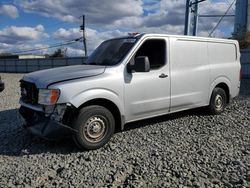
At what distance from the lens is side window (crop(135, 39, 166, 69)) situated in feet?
20.3

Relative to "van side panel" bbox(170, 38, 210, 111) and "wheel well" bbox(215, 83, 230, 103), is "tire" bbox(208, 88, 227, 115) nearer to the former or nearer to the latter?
"wheel well" bbox(215, 83, 230, 103)

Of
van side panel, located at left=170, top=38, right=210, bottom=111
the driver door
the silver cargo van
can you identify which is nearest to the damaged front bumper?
the silver cargo van

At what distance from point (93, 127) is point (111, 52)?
1737 mm

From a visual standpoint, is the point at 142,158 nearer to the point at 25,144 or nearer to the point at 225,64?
the point at 25,144

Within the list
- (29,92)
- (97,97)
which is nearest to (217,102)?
(97,97)

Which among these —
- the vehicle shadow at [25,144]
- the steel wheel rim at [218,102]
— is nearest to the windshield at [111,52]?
the vehicle shadow at [25,144]

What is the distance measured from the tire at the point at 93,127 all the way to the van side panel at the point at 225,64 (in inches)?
128

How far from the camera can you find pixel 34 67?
37594 millimetres

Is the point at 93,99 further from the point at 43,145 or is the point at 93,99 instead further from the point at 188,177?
the point at 188,177

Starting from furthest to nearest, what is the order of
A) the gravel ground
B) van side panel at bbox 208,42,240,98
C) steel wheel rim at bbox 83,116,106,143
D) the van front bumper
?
van side panel at bbox 208,42,240,98 → steel wheel rim at bbox 83,116,106,143 → the van front bumper → the gravel ground

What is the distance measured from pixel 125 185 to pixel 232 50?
5.59 m

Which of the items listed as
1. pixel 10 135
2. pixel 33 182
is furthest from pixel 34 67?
pixel 33 182

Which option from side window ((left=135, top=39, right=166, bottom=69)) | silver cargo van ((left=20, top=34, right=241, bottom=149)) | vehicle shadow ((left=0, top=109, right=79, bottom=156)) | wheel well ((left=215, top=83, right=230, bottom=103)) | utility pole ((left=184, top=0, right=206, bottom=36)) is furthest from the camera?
utility pole ((left=184, top=0, right=206, bottom=36))

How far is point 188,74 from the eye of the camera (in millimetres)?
6797
